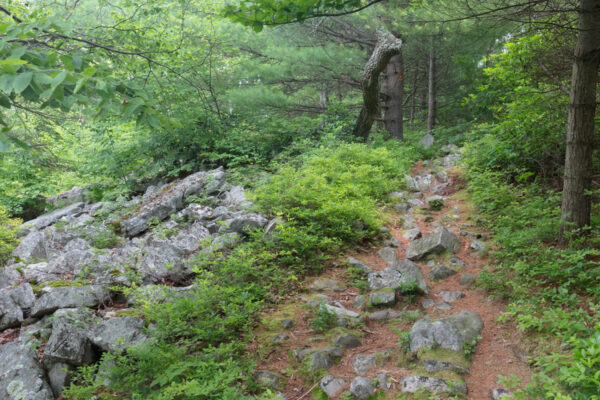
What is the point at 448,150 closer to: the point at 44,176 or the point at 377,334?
the point at 377,334

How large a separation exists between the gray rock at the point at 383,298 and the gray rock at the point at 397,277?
0.61 ft

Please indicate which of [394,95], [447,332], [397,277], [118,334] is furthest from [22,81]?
[394,95]

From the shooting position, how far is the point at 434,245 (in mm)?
5562

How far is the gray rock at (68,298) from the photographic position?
4340 millimetres

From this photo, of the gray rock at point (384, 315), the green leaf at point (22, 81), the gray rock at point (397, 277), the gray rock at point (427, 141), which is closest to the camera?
the green leaf at point (22, 81)

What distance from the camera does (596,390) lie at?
2.24 metres

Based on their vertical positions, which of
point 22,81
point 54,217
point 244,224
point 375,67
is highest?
point 375,67

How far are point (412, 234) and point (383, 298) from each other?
2.33 m

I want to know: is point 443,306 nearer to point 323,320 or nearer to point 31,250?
point 323,320

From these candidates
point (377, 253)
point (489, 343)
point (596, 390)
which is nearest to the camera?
point (596, 390)

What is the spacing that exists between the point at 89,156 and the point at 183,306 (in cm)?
990

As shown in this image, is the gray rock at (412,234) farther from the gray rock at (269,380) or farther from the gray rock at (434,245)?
the gray rock at (269,380)

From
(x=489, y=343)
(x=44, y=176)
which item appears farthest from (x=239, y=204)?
(x=44, y=176)

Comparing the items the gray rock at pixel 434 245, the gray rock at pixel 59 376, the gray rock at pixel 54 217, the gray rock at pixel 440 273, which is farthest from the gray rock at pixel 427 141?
the gray rock at pixel 59 376
